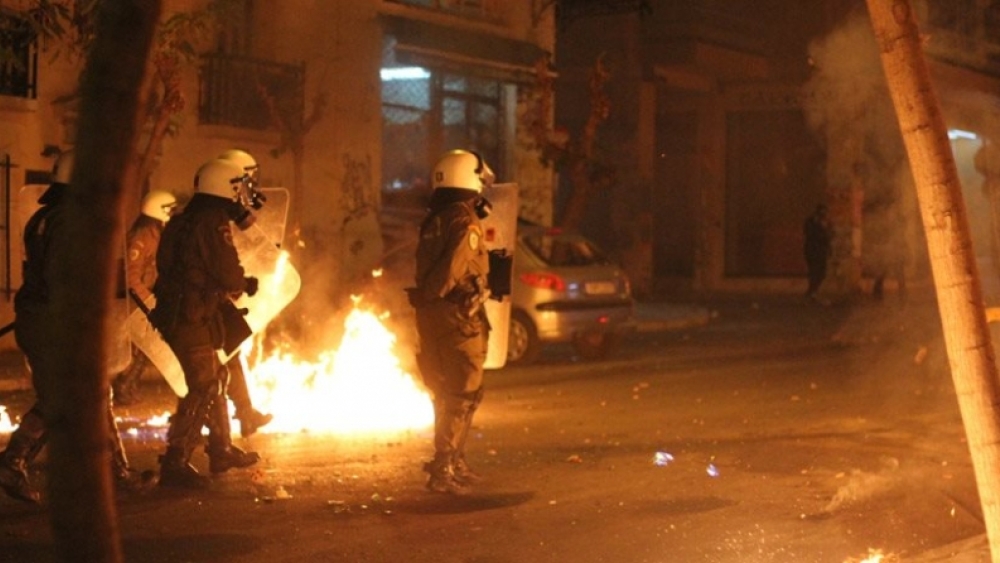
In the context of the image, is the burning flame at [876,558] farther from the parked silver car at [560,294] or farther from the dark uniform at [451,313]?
the parked silver car at [560,294]

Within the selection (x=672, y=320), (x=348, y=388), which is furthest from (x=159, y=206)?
(x=672, y=320)

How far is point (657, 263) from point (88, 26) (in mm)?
23175

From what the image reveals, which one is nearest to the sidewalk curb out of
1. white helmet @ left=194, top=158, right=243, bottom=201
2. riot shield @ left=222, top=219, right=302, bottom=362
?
riot shield @ left=222, top=219, right=302, bottom=362

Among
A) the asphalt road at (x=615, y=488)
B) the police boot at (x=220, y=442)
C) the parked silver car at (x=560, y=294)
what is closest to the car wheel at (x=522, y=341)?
the parked silver car at (x=560, y=294)

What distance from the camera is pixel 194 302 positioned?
7.90 m

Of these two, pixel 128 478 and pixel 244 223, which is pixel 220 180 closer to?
pixel 244 223

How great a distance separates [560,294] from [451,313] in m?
8.05

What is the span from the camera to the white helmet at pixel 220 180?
26.6ft

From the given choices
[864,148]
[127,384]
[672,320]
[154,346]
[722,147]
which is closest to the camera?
[154,346]

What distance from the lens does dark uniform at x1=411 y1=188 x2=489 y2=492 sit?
795 centimetres

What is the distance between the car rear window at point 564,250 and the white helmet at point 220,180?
819 centimetres

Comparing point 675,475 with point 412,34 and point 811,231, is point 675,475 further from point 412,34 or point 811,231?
point 811,231

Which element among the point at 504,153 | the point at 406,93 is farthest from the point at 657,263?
the point at 406,93

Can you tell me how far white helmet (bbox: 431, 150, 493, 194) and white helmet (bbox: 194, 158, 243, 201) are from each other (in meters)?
1.12
